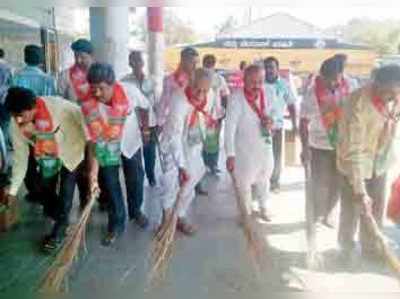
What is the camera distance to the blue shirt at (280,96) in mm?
5211

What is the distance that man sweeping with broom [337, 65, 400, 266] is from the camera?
139 inches

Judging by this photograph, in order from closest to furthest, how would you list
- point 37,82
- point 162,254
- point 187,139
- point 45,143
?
1. point 162,254
2. point 45,143
3. point 187,139
4. point 37,82

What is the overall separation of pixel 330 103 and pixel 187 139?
113cm

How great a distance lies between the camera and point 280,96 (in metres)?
5.55

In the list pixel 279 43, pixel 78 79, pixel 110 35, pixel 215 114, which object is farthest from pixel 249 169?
pixel 279 43

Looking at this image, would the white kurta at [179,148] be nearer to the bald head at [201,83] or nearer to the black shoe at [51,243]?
the bald head at [201,83]

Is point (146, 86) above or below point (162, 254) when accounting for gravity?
above

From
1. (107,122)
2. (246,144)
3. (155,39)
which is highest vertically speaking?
(155,39)

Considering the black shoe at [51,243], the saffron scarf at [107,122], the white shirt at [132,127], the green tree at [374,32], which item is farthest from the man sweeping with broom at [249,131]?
the green tree at [374,32]

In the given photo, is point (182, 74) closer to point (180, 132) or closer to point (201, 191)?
point (180, 132)

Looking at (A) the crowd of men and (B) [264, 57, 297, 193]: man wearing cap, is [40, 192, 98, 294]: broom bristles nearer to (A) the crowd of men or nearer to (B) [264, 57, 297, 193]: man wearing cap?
(A) the crowd of men

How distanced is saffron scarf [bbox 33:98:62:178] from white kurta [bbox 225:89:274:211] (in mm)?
1328

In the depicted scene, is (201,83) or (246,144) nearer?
(201,83)

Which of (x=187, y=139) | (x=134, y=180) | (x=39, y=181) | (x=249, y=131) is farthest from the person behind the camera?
(x=134, y=180)
